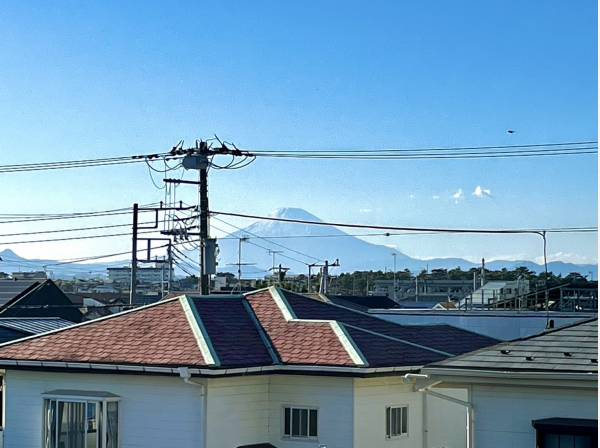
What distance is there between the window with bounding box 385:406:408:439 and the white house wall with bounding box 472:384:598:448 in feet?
15.4

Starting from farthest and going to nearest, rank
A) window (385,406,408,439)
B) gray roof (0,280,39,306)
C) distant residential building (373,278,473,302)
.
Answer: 1. distant residential building (373,278,473,302)
2. gray roof (0,280,39,306)
3. window (385,406,408,439)

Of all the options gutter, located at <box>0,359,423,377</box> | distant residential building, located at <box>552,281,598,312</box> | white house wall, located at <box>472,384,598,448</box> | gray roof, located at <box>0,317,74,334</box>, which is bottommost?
white house wall, located at <box>472,384,598,448</box>

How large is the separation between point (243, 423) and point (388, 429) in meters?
2.86

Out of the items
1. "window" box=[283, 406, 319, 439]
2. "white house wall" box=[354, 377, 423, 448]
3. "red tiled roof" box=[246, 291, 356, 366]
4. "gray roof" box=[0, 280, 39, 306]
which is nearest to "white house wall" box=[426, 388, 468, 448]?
"white house wall" box=[354, 377, 423, 448]

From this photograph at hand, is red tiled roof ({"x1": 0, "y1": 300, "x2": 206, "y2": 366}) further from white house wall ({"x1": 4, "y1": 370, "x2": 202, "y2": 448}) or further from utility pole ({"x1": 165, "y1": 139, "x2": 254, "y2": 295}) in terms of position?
utility pole ({"x1": 165, "y1": 139, "x2": 254, "y2": 295})

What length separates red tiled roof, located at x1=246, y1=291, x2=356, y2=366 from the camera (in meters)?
20.9

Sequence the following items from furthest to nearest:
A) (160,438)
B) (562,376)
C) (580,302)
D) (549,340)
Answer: (580,302) → (160,438) → (549,340) → (562,376)

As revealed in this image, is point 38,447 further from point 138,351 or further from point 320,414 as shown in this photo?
point 320,414

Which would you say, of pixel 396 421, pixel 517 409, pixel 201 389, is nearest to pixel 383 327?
pixel 396 421

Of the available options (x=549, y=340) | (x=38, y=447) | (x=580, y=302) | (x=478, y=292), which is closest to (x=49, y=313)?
(x=478, y=292)

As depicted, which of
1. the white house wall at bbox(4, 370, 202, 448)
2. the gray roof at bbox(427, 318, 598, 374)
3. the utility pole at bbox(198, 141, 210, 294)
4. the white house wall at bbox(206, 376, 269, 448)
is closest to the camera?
the gray roof at bbox(427, 318, 598, 374)

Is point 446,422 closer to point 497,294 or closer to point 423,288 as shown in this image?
point 497,294

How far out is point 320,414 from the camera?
20578 mm

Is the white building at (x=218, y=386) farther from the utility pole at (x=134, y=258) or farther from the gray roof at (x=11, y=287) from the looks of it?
the gray roof at (x=11, y=287)
